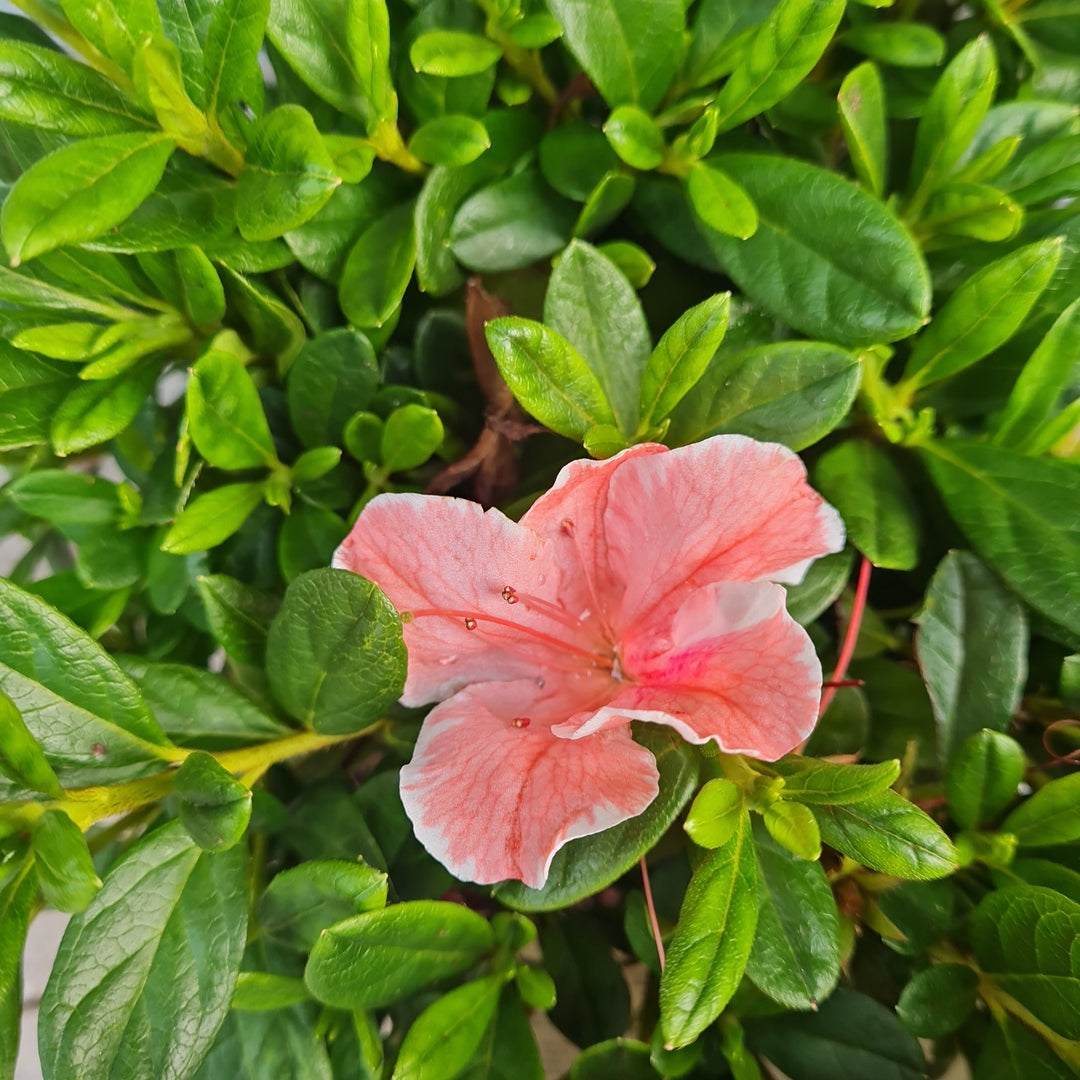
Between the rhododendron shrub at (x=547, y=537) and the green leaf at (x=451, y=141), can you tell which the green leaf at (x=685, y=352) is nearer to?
the rhododendron shrub at (x=547, y=537)

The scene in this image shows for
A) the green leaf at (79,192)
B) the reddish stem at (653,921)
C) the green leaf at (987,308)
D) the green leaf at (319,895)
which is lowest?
the reddish stem at (653,921)

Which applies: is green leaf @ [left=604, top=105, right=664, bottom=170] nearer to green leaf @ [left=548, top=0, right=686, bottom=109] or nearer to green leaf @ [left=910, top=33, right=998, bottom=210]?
green leaf @ [left=548, top=0, right=686, bottom=109]

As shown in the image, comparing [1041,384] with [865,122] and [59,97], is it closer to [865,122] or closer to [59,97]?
[865,122]

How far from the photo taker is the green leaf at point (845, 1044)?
54 cm

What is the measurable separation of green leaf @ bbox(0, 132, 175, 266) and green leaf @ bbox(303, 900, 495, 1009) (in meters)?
0.37

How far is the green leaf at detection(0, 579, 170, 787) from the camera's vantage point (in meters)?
0.48

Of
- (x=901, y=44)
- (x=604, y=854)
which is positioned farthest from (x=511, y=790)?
(x=901, y=44)

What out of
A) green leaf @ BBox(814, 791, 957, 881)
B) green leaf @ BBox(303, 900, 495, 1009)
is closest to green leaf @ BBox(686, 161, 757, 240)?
green leaf @ BBox(814, 791, 957, 881)

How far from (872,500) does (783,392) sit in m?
0.10

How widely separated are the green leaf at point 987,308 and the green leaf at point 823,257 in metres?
0.05

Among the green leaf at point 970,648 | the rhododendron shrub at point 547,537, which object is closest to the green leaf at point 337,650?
the rhododendron shrub at point 547,537

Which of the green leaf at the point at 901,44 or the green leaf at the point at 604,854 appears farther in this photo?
the green leaf at the point at 901,44

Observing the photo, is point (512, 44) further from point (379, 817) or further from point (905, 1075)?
point (905, 1075)

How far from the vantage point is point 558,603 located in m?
0.58
